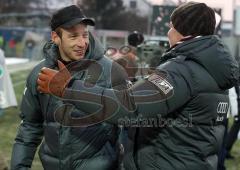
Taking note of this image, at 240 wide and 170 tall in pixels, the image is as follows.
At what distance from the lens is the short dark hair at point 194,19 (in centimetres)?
290

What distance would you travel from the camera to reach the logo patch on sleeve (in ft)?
8.98

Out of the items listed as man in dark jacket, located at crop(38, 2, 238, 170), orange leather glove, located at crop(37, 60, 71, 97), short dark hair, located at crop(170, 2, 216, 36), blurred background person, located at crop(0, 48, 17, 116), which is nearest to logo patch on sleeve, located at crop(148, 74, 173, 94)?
man in dark jacket, located at crop(38, 2, 238, 170)

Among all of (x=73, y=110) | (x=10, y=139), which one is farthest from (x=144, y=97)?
(x=10, y=139)

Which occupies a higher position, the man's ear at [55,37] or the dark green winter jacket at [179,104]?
the man's ear at [55,37]

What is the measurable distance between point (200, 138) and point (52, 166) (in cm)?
94

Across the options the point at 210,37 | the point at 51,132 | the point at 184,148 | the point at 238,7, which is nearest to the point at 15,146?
the point at 51,132

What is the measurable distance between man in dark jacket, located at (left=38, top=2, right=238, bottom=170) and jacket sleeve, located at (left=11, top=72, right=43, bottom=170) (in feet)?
2.28

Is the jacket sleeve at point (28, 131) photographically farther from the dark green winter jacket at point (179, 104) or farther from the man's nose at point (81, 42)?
the dark green winter jacket at point (179, 104)

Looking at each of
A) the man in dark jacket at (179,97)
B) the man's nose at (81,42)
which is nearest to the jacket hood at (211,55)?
the man in dark jacket at (179,97)

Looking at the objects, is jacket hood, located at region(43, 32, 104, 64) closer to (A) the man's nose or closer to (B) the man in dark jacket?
(A) the man's nose

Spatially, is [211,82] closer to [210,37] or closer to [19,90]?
[210,37]

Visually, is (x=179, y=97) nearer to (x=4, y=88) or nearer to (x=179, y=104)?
(x=179, y=104)

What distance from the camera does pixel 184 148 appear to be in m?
2.90

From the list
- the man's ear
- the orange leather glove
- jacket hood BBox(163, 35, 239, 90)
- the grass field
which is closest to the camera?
the orange leather glove
